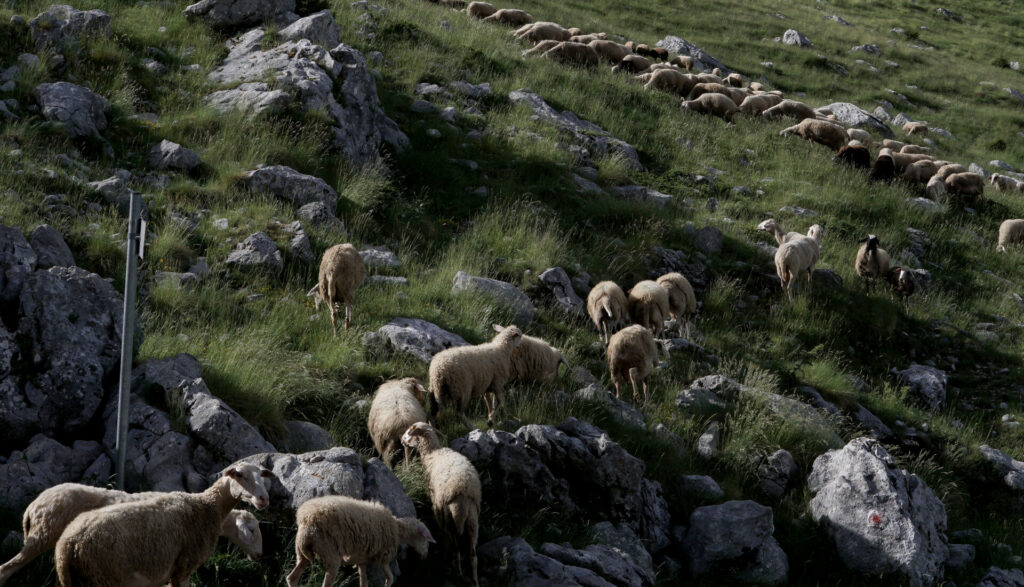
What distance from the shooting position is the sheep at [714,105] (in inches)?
910

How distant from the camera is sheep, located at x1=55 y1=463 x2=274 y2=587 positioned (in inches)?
188

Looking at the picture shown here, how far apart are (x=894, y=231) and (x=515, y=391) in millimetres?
12502

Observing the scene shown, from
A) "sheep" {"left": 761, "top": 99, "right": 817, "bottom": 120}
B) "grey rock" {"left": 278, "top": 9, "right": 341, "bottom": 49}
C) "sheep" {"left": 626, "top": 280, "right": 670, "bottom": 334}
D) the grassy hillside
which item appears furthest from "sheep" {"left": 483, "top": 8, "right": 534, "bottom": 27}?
"sheep" {"left": 626, "top": 280, "right": 670, "bottom": 334}

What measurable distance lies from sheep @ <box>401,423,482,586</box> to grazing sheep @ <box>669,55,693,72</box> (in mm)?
25136

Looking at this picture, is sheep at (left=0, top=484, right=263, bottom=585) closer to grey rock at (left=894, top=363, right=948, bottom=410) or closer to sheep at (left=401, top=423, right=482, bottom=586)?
sheep at (left=401, top=423, right=482, bottom=586)

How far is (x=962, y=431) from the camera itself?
488 inches

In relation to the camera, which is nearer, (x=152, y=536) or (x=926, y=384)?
→ (x=152, y=536)

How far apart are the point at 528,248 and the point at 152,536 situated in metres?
9.17

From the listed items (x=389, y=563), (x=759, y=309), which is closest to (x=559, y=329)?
(x=759, y=309)

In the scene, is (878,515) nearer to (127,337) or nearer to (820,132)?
(127,337)

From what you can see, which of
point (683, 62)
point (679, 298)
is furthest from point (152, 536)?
point (683, 62)

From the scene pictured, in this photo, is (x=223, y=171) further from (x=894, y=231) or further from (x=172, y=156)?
(x=894, y=231)

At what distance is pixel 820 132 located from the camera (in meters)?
22.9

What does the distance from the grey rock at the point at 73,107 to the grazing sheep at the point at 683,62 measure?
21342 mm
